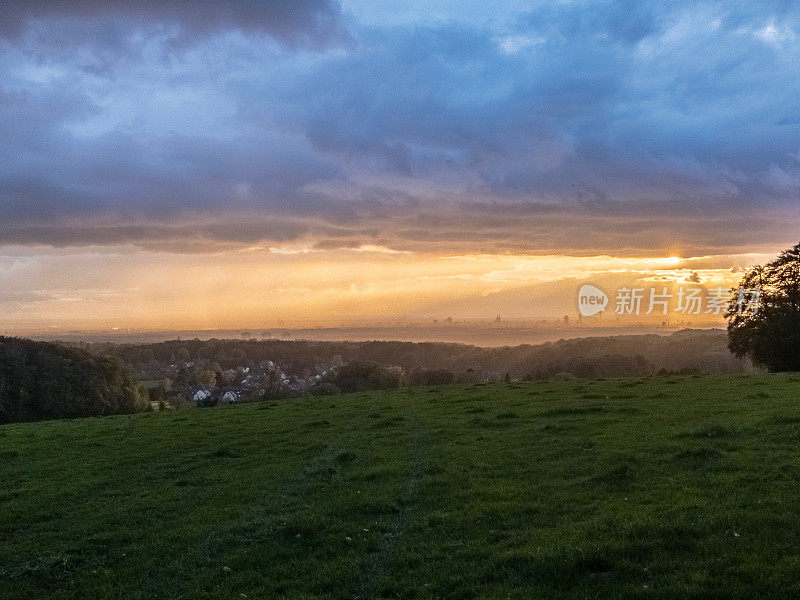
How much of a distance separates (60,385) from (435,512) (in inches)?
2492

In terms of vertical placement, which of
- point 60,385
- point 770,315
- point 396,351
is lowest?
point 396,351

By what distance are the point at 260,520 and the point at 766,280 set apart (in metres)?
55.2

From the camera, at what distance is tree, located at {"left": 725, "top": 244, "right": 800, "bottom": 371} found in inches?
1967

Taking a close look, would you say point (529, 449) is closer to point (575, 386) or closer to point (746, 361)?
point (575, 386)

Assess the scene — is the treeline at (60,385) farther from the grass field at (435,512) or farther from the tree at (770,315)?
the tree at (770,315)

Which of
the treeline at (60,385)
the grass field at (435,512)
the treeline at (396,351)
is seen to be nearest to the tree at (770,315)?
the grass field at (435,512)

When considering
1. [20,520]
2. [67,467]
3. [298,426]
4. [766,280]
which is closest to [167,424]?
[298,426]

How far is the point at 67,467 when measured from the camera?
73.4 feet

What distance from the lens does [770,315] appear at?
51.3 metres

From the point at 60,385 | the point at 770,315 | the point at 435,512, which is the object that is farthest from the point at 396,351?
the point at 435,512

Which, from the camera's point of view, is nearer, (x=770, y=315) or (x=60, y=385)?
(x=770, y=315)

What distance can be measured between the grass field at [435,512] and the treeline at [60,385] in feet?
134

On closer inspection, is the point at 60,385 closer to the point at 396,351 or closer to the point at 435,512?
the point at 435,512

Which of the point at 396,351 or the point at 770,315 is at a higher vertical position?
the point at 770,315
